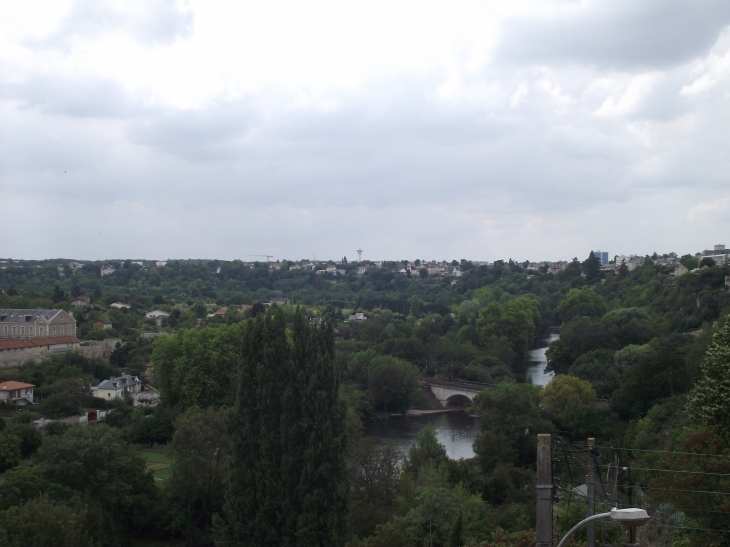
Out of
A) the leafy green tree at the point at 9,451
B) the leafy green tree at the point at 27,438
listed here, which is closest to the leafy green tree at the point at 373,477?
the leafy green tree at the point at 9,451

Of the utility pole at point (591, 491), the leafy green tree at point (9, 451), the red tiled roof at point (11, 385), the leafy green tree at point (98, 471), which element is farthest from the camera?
the red tiled roof at point (11, 385)

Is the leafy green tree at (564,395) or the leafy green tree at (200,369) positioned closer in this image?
the leafy green tree at (564,395)

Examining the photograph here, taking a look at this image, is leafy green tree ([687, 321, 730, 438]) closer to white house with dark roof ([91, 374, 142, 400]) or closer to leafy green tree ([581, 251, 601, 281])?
white house with dark roof ([91, 374, 142, 400])

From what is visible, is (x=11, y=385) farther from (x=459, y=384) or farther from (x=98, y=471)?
(x=459, y=384)

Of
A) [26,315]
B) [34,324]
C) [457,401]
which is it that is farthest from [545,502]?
[26,315]

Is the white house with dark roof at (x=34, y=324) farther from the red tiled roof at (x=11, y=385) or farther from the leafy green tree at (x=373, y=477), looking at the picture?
the leafy green tree at (x=373, y=477)

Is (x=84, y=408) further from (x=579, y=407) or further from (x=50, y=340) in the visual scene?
(x=579, y=407)

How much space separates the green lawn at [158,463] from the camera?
26.3m

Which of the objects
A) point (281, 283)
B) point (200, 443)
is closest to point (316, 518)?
point (200, 443)

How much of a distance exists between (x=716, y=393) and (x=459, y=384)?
30.4 metres

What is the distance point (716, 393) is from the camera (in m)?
16.1

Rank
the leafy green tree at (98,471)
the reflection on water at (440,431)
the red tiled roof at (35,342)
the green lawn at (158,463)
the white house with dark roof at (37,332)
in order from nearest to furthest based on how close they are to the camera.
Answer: the leafy green tree at (98,471) < the green lawn at (158,463) < the reflection on water at (440,431) < the red tiled roof at (35,342) < the white house with dark roof at (37,332)

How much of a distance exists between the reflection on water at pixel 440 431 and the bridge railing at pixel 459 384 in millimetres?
1863

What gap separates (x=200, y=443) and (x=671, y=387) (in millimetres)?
19827
